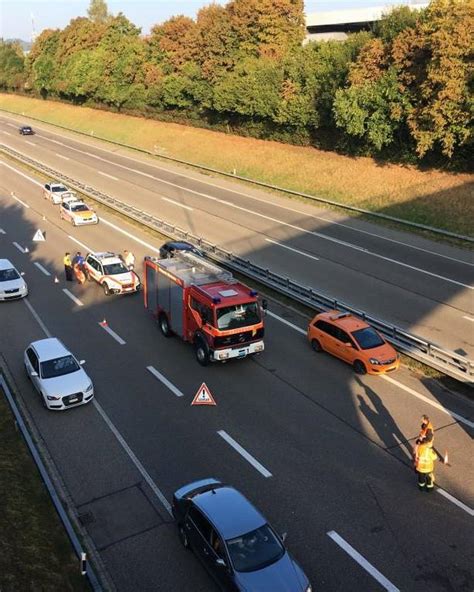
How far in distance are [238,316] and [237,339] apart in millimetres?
768

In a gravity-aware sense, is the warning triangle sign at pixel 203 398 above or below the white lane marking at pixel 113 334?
above

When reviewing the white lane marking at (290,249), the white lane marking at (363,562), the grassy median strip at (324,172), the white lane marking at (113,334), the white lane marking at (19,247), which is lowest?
the white lane marking at (113,334)

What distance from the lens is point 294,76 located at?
5328 centimetres

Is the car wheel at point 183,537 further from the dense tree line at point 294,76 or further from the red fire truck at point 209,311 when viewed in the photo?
the dense tree line at point 294,76

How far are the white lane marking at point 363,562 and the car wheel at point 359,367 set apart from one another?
758cm

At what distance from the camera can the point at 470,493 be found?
1377 cm

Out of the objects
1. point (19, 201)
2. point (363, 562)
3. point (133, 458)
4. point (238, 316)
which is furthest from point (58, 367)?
point (19, 201)

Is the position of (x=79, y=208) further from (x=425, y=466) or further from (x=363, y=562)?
(x=363, y=562)

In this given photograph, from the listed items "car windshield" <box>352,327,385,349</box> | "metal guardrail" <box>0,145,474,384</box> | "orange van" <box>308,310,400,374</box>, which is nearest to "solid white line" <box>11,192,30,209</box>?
"metal guardrail" <box>0,145,474,384</box>

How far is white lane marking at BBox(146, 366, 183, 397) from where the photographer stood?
1838 cm

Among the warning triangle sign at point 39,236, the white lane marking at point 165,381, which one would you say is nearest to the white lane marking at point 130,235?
the warning triangle sign at point 39,236

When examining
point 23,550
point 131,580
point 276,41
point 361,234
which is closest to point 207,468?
point 131,580

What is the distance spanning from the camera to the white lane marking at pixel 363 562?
11117 mm

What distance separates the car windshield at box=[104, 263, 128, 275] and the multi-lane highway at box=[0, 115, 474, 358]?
733cm
